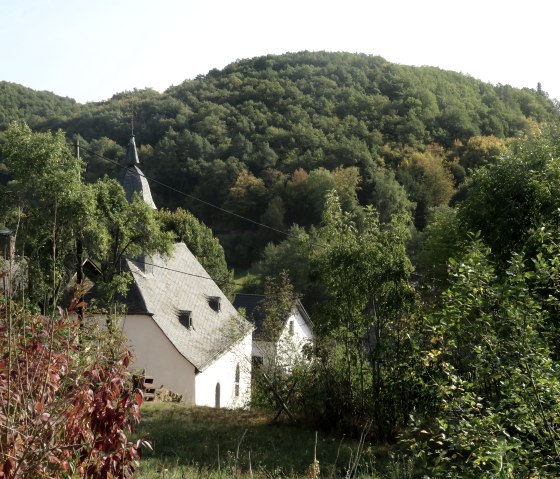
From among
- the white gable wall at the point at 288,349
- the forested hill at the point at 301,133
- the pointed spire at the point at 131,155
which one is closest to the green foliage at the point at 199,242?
the forested hill at the point at 301,133

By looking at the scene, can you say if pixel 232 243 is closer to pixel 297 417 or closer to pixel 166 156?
pixel 166 156

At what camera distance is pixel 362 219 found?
18781 mm

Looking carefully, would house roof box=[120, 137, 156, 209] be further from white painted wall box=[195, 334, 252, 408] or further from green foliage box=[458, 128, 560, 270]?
green foliage box=[458, 128, 560, 270]

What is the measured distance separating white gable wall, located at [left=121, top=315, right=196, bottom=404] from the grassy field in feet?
28.1

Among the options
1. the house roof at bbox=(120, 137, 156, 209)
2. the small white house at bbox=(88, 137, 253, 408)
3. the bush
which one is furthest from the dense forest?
the small white house at bbox=(88, 137, 253, 408)

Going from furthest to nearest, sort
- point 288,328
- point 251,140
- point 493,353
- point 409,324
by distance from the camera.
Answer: point 251,140 → point 288,328 → point 409,324 → point 493,353

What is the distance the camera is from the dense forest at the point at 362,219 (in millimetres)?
5340

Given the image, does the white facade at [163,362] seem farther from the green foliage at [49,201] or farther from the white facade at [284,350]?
the white facade at [284,350]

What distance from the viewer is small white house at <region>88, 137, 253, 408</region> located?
1193 inches

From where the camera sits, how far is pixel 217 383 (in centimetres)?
3350

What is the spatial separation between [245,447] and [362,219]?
696 cm

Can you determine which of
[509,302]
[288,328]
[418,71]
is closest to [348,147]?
[418,71]

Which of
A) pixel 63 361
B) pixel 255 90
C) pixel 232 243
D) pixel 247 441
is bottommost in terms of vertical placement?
pixel 247 441

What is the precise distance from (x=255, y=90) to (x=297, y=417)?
82.9 metres
